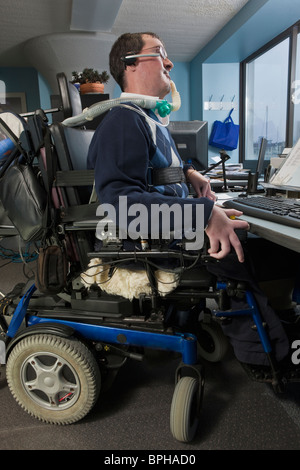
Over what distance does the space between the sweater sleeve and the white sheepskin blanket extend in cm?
20

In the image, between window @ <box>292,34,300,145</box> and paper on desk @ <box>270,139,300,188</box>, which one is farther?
window @ <box>292,34,300,145</box>

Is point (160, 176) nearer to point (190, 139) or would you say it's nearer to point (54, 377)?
point (54, 377)

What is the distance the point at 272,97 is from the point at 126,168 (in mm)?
3830

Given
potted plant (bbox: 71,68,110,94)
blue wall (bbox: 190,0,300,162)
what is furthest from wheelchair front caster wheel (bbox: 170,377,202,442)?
blue wall (bbox: 190,0,300,162)

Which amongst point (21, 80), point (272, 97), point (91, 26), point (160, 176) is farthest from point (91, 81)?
point (21, 80)

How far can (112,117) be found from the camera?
90 centimetres

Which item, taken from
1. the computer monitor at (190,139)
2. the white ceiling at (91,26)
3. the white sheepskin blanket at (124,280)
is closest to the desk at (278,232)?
the white sheepskin blanket at (124,280)

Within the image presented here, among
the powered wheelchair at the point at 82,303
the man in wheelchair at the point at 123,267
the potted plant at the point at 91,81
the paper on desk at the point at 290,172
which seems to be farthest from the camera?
the potted plant at the point at 91,81

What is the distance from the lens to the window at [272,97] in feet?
11.2

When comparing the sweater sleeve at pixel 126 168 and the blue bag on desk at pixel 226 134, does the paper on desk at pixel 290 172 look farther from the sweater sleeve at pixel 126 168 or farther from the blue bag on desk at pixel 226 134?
the blue bag on desk at pixel 226 134

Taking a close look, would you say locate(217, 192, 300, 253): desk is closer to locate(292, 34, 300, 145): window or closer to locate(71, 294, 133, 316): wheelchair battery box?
locate(71, 294, 133, 316): wheelchair battery box

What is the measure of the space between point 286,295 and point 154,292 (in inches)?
28.7

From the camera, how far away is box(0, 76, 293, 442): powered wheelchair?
96 cm

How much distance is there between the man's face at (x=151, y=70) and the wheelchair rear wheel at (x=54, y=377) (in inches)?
34.9
